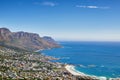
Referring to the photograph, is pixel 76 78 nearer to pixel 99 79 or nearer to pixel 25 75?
pixel 99 79

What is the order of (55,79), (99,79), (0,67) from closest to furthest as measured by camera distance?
(55,79)
(99,79)
(0,67)

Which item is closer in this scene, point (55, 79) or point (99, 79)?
point (55, 79)

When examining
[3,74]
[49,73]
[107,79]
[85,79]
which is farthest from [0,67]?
[107,79]

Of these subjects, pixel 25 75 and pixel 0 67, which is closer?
pixel 25 75

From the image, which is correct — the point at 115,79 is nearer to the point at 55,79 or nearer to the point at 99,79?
the point at 99,79

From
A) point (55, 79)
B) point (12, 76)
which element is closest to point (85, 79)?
point (55, 79)

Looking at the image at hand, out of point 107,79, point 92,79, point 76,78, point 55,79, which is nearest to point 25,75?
point 55,79

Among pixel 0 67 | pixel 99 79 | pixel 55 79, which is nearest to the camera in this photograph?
pixel 55 79

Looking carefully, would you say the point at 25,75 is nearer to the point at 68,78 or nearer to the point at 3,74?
the point at 3,74
